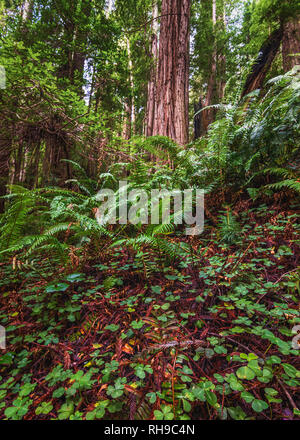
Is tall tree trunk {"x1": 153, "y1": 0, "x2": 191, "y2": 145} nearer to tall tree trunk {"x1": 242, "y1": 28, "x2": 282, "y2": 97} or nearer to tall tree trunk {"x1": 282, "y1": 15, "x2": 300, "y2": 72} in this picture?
tall tree trunk {"x1": 242, "y1": 28, "x2": 282, "y2": 97}

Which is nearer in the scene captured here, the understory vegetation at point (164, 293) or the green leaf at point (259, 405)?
the green leaf at point (259, 405)

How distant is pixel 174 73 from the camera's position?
3.47m

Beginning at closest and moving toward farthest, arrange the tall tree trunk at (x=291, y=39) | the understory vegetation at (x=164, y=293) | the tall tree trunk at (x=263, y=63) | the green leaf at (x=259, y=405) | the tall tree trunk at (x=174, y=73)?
1. the green leaf at (x=259, y=405)
2. the understory vegetation at (x=164, y=293)
3. the tall tree trunk at (x=174, y=73)
4. the tall tree trunk at (x=263, y=63)
5. the tall tree trunk at (x=291, y=39)

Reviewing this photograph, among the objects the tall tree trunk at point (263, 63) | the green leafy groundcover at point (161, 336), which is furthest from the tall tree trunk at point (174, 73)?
the green leafy groundcover at point (161, 336)

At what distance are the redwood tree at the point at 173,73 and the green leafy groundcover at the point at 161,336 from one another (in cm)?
234

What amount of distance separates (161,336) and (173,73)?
13.0 feet

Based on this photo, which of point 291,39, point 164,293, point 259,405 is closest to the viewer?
point 259,405

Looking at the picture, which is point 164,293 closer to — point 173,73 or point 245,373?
point 245,373

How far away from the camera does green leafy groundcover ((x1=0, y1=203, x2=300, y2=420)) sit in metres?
0.80

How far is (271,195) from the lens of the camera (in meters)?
2.13

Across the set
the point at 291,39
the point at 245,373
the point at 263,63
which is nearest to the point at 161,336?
the point at 245,373

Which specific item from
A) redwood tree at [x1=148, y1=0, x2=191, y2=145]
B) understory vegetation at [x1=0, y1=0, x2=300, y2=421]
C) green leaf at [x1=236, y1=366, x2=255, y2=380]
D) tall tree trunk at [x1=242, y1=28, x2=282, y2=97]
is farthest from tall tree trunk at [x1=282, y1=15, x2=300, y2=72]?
green leaf at [x1=236, y1=366, x2=255, y2=380]

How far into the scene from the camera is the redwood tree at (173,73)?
11.1ft

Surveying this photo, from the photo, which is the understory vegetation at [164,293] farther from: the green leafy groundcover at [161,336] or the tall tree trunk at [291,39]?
the tall tree trunk at [291,39]
